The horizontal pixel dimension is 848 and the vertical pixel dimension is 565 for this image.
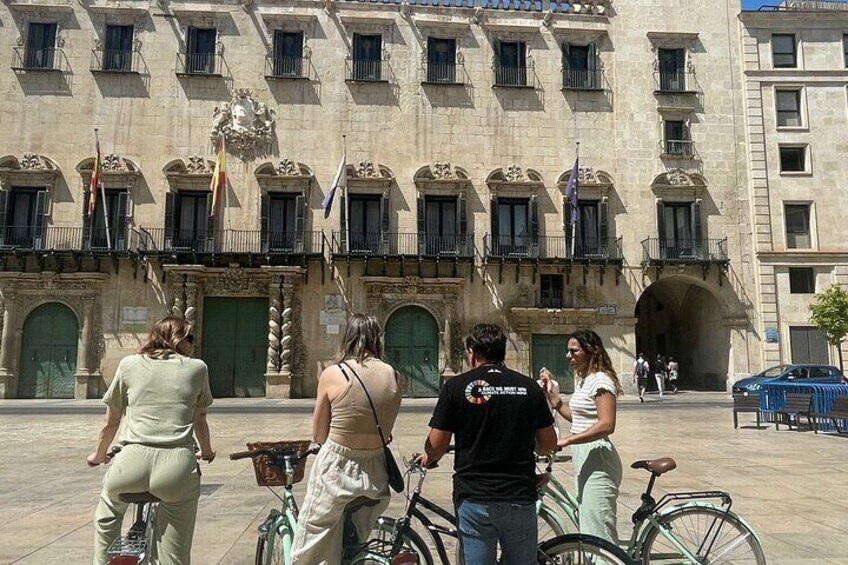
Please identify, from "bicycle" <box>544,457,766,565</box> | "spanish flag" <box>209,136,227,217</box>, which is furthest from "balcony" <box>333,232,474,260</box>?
"bicycle" <box>544,457,766,565</box>

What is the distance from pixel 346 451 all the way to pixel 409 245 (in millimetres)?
22641

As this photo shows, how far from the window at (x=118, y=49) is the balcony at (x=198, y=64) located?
2096 millimetres

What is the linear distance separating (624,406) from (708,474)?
43.8 feet

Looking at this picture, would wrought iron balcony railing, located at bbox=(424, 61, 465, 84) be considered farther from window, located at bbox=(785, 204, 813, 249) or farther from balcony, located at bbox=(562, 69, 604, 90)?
window, located at bbox=(785, 204, 813, 249)

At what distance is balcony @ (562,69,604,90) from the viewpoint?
2820 cm

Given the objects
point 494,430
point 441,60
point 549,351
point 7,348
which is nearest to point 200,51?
point 441,60

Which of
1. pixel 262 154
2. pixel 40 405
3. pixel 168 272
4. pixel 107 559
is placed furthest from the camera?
pixel 262 154

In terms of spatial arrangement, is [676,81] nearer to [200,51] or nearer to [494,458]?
[200,51]

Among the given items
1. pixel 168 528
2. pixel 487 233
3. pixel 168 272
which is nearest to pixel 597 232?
pixel 487 233

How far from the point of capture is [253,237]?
84.5 feet

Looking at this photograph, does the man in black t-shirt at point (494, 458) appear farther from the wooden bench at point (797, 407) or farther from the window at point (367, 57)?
the window at point (367, 57)

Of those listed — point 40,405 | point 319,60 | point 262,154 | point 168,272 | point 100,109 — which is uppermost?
point 319,60

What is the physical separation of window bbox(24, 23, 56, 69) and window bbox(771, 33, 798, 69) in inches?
1249

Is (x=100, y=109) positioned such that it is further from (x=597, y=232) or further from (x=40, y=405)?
(x=597, y=232)
